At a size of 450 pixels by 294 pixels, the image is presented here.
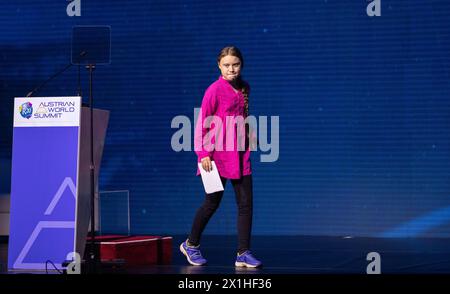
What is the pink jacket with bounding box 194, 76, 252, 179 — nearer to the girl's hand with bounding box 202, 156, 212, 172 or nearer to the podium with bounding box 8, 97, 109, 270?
the girl's hand with bounding box 202, 156, 212, 172

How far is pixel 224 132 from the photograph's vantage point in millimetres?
5594

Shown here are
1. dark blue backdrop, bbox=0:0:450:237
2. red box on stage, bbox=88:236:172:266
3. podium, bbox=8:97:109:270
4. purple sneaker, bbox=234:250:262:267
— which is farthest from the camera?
dark blue backdrop, bbox=0:0:450:237

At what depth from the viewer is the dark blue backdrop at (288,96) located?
831 centimetres

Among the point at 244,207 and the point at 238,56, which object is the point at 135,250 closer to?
the point at 244,207

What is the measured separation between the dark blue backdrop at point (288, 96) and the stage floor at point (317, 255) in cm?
40

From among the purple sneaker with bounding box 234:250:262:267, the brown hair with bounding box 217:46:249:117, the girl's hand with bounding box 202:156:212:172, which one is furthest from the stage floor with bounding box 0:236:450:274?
the brown hair with bounding box 217:46:249:117

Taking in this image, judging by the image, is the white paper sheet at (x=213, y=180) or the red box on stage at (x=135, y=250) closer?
the white paper sheet at (x=213, y=180)

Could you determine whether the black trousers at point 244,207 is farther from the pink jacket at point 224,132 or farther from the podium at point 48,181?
the podium at point 48,181

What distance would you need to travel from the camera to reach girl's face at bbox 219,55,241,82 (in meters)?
5.55

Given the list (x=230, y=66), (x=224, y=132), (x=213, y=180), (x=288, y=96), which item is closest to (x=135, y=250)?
(x=213, y=180)

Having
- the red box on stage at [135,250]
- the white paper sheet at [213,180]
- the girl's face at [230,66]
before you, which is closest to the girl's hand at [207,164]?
the white paper sheet at [213,180]

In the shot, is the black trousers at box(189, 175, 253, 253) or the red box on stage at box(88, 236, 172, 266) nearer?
the black trousers at box(189, 175, 253, 253)

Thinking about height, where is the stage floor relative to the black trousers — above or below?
below

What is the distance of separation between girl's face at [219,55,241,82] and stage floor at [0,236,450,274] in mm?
1207
